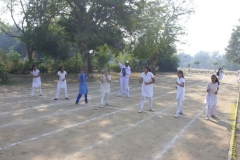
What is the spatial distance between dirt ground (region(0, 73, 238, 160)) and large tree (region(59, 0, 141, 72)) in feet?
39.0

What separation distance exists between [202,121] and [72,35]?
17769mm

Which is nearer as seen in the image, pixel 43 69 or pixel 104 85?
pixel 104 85

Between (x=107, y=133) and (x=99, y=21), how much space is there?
18.2 metres

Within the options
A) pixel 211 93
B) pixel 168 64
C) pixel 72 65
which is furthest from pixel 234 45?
pixel 211 93

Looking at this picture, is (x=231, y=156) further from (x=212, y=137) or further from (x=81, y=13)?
(x=81, y=13)

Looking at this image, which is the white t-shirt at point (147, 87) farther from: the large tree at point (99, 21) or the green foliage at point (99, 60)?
the green foliage at point (99, 60)

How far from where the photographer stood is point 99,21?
23500mm

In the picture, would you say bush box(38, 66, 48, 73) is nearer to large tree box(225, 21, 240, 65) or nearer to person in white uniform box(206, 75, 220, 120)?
person in white uniform box(206, 75, 220, 120)

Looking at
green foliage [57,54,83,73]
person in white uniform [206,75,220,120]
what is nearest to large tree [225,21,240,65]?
green foliage [57,54,83,73]

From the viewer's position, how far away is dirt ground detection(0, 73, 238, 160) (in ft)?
17.5

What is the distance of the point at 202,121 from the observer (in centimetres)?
857

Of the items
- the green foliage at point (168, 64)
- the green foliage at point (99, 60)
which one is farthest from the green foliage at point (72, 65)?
the green foliage at point (168, 64)

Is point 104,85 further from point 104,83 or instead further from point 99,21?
point 99,21

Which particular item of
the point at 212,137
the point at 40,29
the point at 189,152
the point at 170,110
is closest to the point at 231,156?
the point at 189,152
